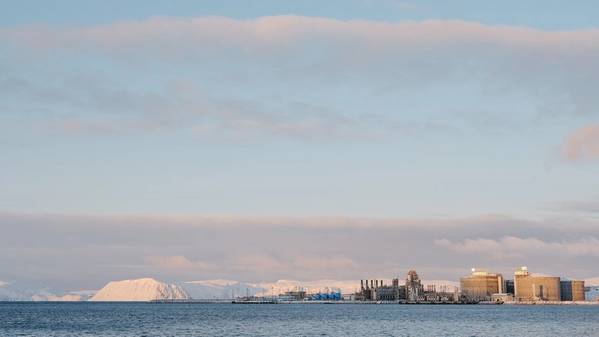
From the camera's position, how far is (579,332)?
159 m

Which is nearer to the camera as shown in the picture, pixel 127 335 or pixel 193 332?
pixel 127 335

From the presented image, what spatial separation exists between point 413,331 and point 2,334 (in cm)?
7329

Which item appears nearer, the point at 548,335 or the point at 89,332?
the point at 548,335

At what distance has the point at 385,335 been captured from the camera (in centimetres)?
15312

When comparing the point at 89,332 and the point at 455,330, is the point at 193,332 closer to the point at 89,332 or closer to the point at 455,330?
the point at 89,332

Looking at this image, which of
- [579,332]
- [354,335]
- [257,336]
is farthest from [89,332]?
[579,332]

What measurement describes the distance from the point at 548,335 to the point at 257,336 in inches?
1950

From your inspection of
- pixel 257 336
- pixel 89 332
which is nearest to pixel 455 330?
pixel 257 336

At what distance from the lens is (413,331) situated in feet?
543

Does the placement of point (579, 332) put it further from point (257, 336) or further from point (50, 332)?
point (50, 332)

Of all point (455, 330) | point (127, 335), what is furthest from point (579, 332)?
point (127, 335)

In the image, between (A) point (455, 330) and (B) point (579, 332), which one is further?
(A) point (455, 330)

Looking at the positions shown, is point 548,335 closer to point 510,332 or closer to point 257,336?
point 510,332

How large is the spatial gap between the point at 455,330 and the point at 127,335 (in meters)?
61.7
